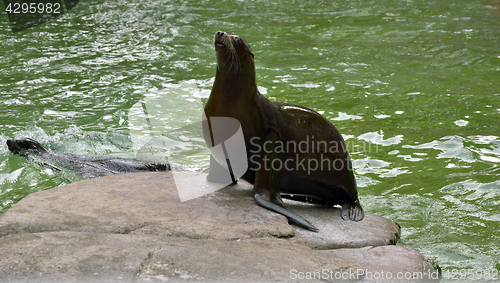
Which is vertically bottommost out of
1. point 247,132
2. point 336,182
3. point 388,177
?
point 388,177

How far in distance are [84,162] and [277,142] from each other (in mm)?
2465

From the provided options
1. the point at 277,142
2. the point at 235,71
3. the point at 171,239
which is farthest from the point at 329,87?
the point at 171,239

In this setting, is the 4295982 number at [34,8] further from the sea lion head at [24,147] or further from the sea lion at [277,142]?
the sea lion at [277,142]

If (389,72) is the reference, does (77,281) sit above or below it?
above

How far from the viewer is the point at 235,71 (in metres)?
3.47

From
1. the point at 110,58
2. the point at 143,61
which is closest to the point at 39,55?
the point at 110,58

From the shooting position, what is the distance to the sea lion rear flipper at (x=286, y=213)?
341 centimetres

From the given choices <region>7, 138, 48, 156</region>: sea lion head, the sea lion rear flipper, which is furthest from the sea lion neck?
<region>7, 138, 48, 156</region>: sea lion head

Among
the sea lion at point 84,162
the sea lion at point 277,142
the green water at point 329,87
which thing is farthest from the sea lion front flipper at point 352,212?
the sea lion at point 84,162

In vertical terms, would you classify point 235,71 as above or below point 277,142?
above

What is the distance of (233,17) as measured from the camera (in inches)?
500

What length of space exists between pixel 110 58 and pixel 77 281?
819 centimetres

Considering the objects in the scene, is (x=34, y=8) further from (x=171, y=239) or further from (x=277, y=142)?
(x=171, y=239)

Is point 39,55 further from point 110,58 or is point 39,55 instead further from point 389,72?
point 389,72
